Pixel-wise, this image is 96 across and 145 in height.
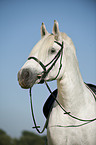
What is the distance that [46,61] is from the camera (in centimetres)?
258

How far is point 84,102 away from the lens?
2.87 metres

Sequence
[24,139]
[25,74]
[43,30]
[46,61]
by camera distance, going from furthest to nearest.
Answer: [24,139] < [43,30] < [46,61] < [25,74]

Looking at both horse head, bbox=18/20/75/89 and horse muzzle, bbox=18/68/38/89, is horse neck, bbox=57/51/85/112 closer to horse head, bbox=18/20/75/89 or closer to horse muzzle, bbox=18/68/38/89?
horse head, bbox=18/20/75/89

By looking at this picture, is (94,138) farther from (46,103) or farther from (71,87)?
(46,103)

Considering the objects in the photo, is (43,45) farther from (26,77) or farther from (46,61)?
(26,77)

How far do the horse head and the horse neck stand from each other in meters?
0.11

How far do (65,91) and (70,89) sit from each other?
9 centimetres

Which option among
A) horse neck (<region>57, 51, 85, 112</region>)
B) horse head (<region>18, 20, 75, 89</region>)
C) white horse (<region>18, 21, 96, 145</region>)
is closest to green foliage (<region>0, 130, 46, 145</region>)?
white horse (<region>18, 21, 96, 145</region>)

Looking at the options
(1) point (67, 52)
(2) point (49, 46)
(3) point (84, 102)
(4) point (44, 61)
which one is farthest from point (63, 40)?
(3) point (84, 102)

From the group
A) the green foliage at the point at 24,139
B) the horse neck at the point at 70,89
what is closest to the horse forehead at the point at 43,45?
the horse neck at the point at 70,89

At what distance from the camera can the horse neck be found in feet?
9.12

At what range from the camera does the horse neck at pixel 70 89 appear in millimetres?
2779

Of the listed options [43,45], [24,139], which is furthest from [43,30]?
[24,139]

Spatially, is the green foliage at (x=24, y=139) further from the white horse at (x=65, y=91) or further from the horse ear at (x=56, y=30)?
the horse ear at (x=56, y=30)
